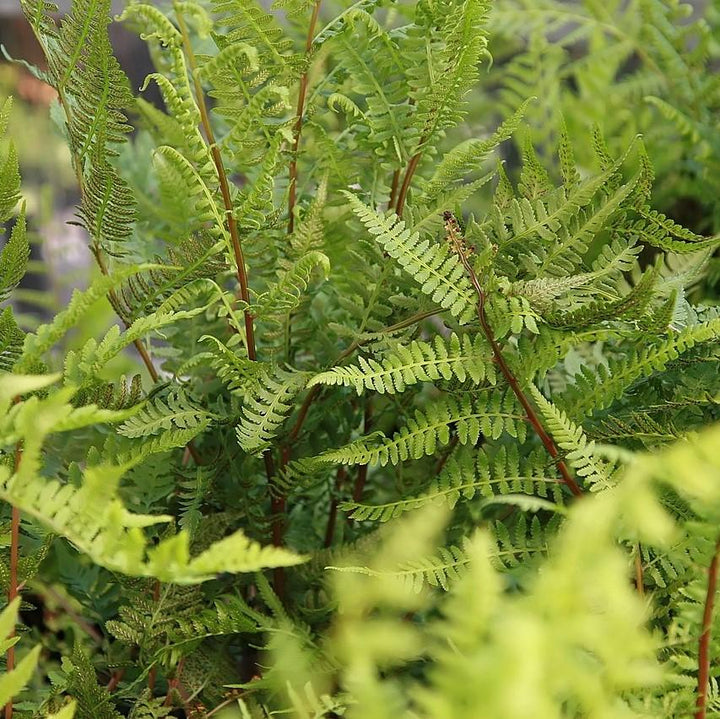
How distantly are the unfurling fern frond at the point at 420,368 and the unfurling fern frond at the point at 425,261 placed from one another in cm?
2

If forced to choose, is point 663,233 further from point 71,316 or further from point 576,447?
point 71,316

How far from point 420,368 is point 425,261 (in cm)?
5

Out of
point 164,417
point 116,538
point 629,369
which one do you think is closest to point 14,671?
point 116,538

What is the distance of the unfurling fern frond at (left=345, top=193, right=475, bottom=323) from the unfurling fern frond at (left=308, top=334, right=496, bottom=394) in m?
0.02

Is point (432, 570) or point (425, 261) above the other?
point (425, 261)

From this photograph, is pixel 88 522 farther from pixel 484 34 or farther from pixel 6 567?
pixel 484 34

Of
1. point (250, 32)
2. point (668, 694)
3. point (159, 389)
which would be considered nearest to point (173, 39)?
point (250, 32)

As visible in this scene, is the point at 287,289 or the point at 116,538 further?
the point at 287,289

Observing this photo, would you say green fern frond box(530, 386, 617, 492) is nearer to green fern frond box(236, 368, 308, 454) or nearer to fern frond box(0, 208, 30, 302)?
green fern frond box(236, 368, 308, 454)

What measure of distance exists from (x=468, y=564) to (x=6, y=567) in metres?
0.20

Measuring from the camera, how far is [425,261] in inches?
14.7

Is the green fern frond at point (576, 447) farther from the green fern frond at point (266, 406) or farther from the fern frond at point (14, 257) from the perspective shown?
the fern frond at point (14, 257)

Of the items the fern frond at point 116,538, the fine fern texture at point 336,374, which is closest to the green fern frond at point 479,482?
the fine fern texture at point 336,374

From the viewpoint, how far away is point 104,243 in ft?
1.42
